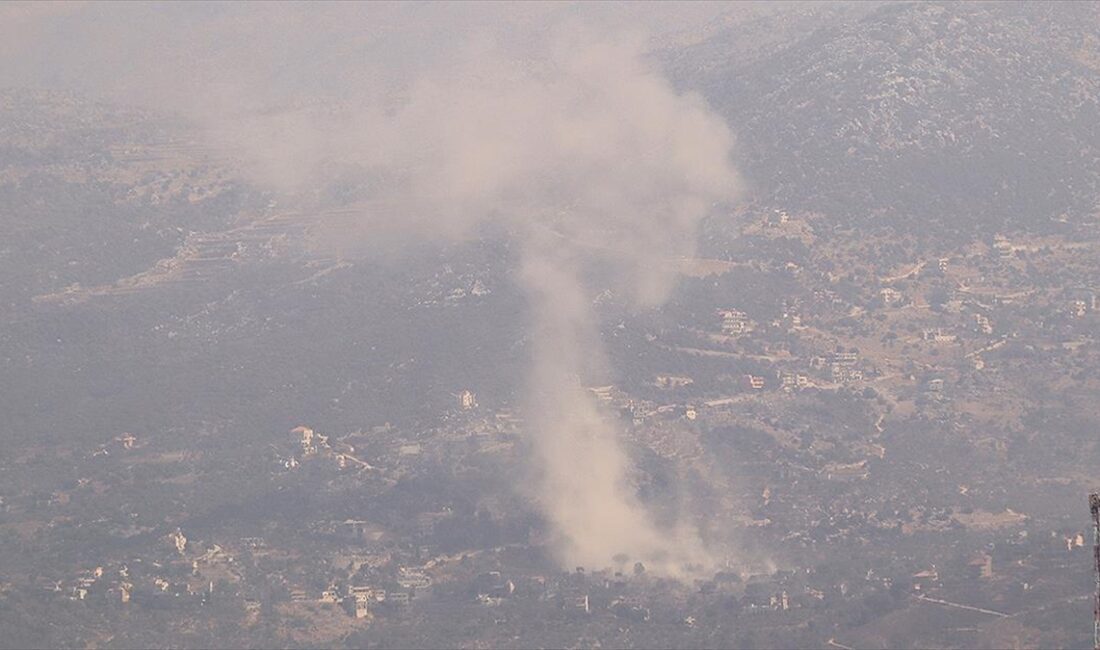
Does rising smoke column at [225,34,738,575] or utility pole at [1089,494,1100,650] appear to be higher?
rising smoke column at [225,34,738,575]

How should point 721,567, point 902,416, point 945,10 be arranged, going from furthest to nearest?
point 945,10, point 902,416, point 721,567

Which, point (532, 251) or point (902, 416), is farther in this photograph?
point (532, 251)

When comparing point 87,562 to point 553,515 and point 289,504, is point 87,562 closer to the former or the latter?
point 289,504

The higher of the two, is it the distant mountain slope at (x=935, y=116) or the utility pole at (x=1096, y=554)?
the distant mountain slope at (x=935, y=116)

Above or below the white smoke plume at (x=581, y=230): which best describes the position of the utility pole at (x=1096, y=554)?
below

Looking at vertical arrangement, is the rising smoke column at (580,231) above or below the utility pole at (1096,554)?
above

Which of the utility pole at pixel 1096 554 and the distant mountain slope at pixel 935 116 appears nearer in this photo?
the utility pole at pixel 1096 554

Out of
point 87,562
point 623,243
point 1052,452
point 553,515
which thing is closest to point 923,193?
point 623,243

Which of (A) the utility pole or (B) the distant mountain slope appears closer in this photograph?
(A) the utility pole
